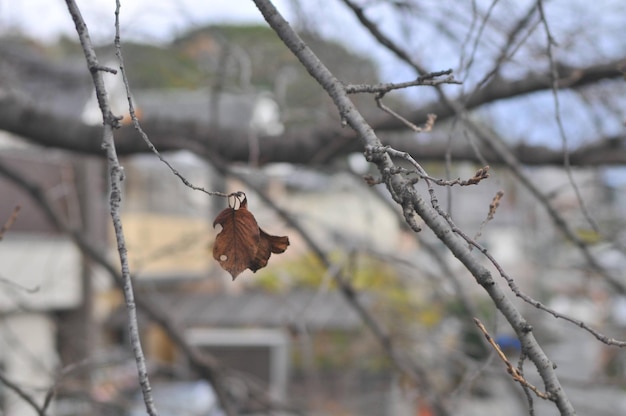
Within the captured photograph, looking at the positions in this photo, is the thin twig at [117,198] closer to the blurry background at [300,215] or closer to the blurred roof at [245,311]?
the blurry background at [300,215]

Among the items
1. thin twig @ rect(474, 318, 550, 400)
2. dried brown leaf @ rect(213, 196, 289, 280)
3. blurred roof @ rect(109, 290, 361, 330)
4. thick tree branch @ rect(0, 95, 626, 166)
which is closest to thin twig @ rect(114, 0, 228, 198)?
dried brown leaf @ rect(213, 196, 289, 280)

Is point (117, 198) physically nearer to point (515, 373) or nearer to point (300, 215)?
point (515, 373)

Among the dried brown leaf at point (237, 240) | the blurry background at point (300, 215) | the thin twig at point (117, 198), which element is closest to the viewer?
the thin twig at point (117, 198)

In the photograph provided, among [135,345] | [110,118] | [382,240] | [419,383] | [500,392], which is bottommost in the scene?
[135,345]

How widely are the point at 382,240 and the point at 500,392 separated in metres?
6.75

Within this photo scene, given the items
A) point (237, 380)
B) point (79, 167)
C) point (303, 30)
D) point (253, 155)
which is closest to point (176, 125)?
point (253, 155)

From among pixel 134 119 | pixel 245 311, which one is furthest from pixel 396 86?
pixel 245 311

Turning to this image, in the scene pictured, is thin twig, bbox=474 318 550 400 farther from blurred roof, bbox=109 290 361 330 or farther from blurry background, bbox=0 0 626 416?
blurred roof, bbox=109 290 361 330

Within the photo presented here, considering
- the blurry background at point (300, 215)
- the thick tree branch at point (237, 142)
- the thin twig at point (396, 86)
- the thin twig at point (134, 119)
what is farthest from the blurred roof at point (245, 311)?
the thin twig at point (134, 119)

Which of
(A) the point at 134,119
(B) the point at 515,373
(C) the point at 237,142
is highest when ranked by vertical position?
(C) the point at 237,142

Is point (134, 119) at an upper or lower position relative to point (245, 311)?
lower

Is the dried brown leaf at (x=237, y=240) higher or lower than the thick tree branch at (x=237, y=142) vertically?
lower

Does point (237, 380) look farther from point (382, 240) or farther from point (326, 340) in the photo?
point (382, 240)

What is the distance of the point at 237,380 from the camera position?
13.6 feet
